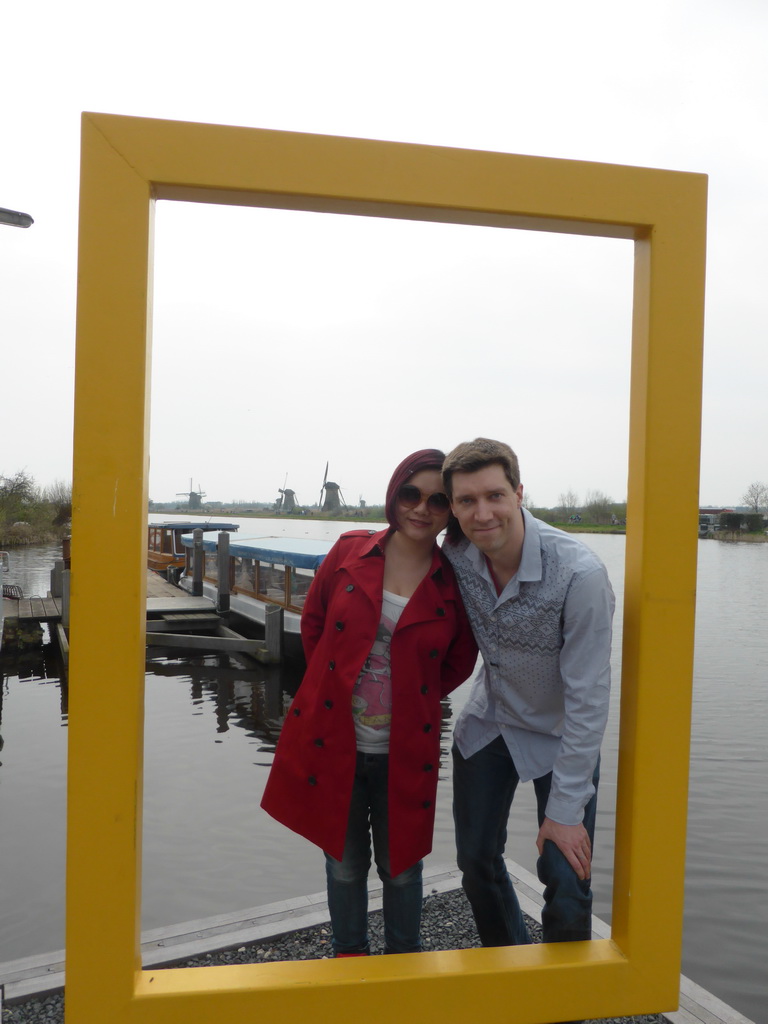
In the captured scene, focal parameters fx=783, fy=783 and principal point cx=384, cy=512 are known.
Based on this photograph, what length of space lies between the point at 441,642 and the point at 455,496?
46 cm

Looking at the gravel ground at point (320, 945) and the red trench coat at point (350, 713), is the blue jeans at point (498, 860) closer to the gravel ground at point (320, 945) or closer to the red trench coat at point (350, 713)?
the red trench coat at point (350, 713)

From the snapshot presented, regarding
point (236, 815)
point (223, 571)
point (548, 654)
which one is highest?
point (548, 654)

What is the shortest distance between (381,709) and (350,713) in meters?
0.11

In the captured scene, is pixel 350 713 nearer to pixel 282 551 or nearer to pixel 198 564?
pixel 282 551

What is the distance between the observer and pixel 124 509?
6.49 ft

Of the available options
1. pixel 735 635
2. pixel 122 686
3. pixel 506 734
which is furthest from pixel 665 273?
pixel 735 635

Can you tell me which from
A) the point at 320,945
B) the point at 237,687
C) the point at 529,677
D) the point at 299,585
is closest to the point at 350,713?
the point at 529,677

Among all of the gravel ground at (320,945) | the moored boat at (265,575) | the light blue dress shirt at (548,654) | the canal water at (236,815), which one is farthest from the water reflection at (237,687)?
the light blue dress shirt at (548,654)

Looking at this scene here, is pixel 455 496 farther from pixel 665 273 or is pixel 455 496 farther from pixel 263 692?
pixel 263 692

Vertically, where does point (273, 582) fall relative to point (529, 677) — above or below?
below

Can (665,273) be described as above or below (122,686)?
above

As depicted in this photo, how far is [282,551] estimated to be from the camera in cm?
1279

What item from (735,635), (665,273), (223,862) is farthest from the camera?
(735,635)

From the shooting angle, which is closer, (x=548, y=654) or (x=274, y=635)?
(x=548, y=654)
